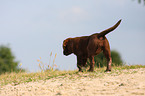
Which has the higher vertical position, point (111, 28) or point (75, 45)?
point (111, 28)

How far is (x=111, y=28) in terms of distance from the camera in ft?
20.8

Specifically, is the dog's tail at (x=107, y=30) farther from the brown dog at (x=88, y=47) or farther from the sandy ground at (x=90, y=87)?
the sandy ground at (x=90, y=87)

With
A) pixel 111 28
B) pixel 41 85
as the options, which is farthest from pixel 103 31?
pixel 41 85

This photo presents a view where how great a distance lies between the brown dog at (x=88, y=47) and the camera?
6355 millimetres

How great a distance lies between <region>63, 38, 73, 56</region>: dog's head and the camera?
700 cm

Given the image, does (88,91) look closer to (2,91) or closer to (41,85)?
(41,85)

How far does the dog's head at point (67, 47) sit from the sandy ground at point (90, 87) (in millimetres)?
1143

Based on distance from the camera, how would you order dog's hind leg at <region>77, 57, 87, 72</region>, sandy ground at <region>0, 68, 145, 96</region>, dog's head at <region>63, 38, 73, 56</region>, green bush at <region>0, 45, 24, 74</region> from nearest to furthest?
1. sandy ground at <region>0, 68, 145, 96</region>
2. dog's hind leg at <region>77, 57, 87, 72</region>
3. dog's head at <region>63, 38, 73, 56</region>
4. green bush at <region>0, 45, 24, 74</region>

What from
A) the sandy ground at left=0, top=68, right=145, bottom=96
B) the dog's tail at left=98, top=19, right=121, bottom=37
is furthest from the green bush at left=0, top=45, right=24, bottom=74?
the dog's tail at left=98, top=19, right=121, bottom=37

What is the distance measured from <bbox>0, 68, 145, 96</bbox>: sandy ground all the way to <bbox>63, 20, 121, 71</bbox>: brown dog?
0.65 metres

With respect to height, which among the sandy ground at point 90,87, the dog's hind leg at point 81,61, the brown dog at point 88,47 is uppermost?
the brown dog at point 88,47

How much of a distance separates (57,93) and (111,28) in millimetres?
2614

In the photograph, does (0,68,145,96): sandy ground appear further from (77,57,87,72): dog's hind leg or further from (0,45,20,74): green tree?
(0,45,20,74): green tree

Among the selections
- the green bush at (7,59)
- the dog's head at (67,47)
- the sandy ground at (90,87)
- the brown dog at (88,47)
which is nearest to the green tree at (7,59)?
the green bush at (7,59)
